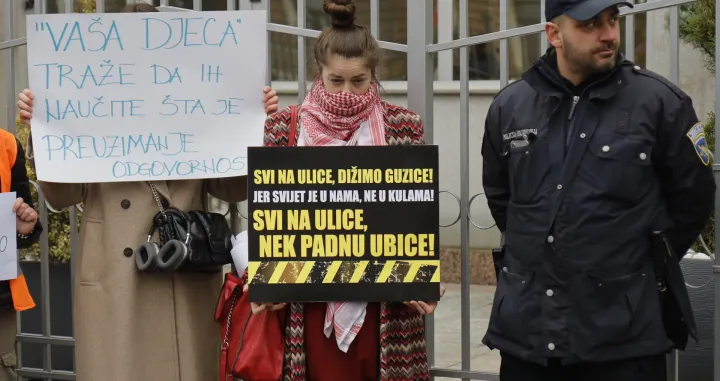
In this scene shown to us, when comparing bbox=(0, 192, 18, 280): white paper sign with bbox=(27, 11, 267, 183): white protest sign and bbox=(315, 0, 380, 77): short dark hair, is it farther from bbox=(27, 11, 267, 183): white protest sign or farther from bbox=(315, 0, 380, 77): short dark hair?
bbox=(315, 0, 380, 77): short dark hair

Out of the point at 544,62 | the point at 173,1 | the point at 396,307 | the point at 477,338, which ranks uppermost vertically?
the point at 173,1

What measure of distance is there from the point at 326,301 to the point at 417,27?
140 cm

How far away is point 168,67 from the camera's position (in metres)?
4.58

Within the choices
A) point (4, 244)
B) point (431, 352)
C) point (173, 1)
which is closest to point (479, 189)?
point (173, 1)

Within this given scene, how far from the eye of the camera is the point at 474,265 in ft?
33.3

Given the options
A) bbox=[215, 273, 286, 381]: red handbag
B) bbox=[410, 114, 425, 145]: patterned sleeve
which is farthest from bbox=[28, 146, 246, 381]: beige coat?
bbox=[410, 114, 425, 145]: patterned sleeve

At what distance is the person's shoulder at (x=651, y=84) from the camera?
3.49 metres

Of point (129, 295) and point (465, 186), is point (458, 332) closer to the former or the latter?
point (465, 186)

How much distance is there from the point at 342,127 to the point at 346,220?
31cm

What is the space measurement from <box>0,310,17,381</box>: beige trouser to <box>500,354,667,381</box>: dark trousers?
204cm

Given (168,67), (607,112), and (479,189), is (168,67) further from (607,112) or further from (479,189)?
(479,189)

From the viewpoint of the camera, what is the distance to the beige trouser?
4527mm

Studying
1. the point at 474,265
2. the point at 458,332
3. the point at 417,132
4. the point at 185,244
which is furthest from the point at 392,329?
the point at 474,265

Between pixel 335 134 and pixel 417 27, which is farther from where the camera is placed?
pixel 417 27
